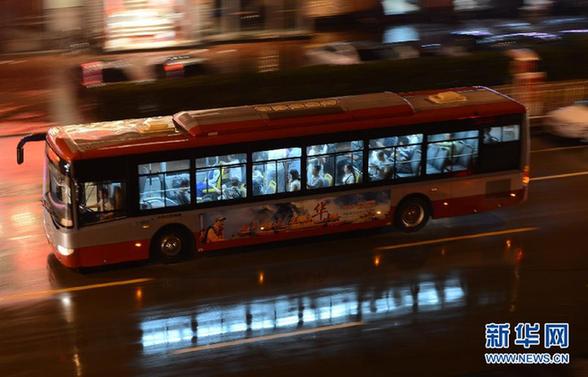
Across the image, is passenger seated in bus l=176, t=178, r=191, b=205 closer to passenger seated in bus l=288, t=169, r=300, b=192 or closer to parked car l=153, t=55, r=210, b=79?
passenger seated in bus l=288, t=169, r=300, b=192

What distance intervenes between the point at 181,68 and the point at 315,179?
15463 mm

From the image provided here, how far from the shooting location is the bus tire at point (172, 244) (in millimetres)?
17359

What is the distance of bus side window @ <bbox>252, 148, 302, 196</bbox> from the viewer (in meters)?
17.5

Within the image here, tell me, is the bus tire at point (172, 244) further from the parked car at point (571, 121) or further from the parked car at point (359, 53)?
the parked car at point (359, 53)

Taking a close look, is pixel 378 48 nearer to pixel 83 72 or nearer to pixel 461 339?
pixel 83 72

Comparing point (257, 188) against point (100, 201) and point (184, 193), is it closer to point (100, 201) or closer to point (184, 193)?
point (184, 193)

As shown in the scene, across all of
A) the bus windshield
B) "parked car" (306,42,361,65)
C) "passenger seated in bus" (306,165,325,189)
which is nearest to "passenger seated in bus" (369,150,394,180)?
"passenger seated in bus" (306,165,325,189)

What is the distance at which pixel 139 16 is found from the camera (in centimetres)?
3638

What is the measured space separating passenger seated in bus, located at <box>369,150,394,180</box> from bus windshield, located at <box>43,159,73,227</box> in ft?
19.7

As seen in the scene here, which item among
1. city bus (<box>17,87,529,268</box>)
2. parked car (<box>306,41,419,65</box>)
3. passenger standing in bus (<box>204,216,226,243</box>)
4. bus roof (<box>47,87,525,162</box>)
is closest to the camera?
city bus (<box>17,87,529,268</box>)

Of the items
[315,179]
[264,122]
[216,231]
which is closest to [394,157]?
[315,179]

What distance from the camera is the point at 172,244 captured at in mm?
17469

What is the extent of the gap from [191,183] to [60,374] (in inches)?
191

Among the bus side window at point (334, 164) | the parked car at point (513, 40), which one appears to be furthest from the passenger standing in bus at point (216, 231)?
the parked car at point (513, 40)
